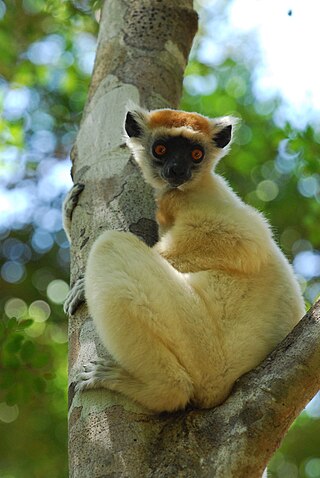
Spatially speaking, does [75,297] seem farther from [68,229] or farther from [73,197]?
[68,229]

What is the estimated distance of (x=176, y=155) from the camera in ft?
16.5

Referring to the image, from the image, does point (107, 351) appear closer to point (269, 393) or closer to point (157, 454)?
point (157, 454)

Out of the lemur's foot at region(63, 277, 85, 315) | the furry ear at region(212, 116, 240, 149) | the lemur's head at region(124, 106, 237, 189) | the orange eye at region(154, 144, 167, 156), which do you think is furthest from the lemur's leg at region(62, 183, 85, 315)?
the furry ear at region(212, 116, 240, 149)

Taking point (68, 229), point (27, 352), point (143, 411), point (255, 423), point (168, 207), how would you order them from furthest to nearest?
point (68, 229) < point (27, 352) < point (168, 207) < point (143, 411) < point (255, 423)

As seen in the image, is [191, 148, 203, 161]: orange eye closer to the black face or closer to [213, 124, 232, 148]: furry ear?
the black face

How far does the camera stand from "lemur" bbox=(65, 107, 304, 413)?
3.36m

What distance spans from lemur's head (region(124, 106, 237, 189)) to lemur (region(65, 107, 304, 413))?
32 cm

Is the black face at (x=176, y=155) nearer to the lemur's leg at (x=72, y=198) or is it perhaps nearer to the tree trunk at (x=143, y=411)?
the tree trunk at (x=143, y=411)

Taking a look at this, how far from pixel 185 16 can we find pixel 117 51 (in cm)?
81

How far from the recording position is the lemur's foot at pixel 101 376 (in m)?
3.31

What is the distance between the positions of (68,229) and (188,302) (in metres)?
1.59

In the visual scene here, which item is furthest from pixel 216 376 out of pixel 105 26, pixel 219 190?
pixel 105 26

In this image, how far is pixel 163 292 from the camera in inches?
139

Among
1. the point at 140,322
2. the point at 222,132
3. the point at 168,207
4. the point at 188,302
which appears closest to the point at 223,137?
the point at 222,132
